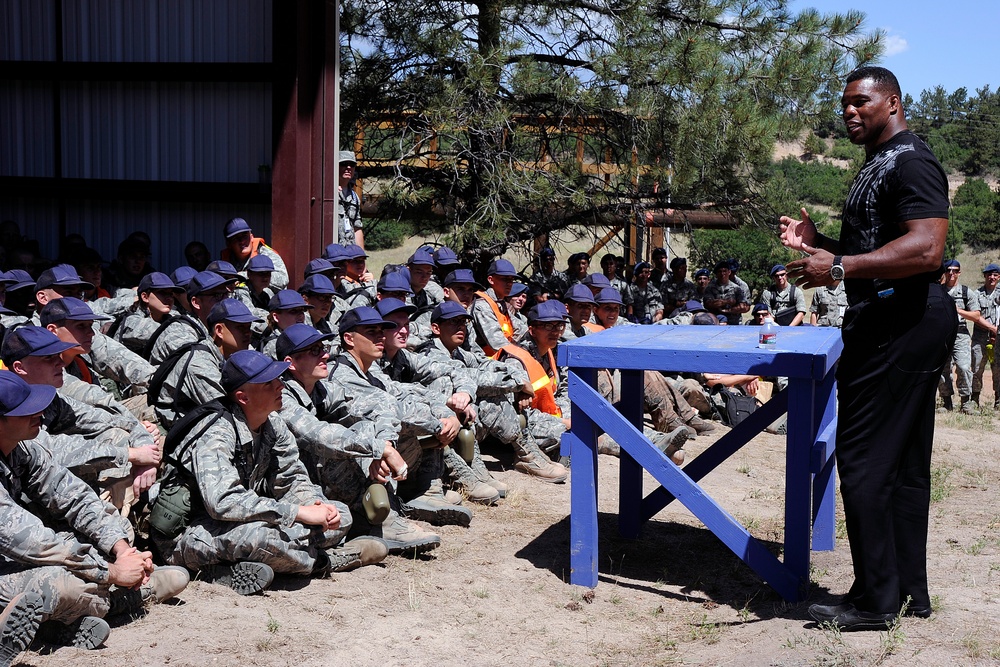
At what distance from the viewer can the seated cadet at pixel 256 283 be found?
26.2ft

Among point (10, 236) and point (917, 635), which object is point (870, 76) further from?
point (10, 236)

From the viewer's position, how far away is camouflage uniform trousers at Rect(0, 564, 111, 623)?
3903mm

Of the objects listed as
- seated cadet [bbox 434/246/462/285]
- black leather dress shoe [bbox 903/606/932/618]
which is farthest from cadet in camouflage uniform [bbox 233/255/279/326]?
black leather dress shoe [bbox 903/606/932/618]

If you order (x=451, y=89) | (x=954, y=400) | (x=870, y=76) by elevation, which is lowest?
(x=954, y=400)

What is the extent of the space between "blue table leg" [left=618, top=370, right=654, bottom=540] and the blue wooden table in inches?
16.2

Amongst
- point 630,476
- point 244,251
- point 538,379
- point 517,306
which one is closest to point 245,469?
point 630,476

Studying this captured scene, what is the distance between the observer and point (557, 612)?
4.88 metres

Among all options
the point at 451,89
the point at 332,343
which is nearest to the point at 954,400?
the point at 451,89

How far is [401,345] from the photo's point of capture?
22.2ft

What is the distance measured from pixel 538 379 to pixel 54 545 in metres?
4.72

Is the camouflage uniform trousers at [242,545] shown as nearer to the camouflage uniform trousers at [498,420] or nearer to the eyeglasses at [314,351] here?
the eyeglasses at [314,351]

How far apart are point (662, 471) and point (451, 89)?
6.31 metres

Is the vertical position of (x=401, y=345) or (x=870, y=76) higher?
(x=870, y=76)

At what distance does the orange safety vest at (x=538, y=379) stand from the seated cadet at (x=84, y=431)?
11.0 feet
